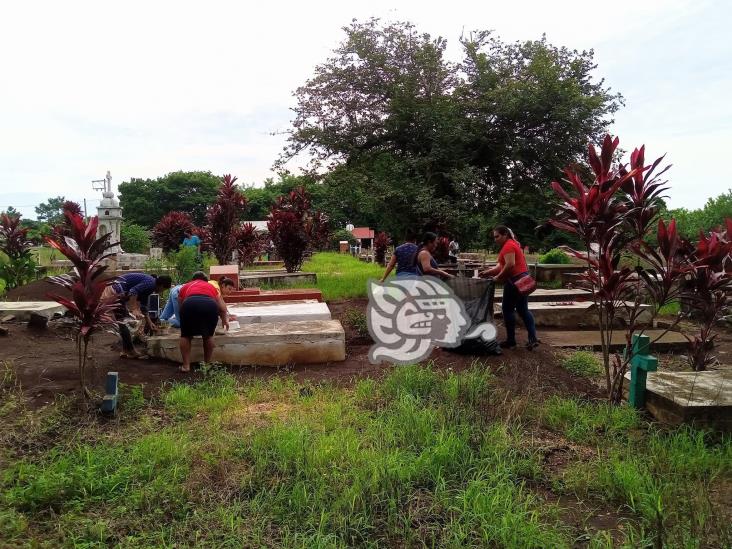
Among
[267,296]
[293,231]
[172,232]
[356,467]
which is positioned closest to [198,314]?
→ [356,467]

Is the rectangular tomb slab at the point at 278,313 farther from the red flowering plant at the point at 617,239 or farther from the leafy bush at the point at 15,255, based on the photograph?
the leafy bush at the point at 15,255

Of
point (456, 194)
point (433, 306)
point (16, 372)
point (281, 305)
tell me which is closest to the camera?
point (16, 372)

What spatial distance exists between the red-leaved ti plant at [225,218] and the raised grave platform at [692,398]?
416 inches

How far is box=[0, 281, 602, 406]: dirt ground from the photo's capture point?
464 cm

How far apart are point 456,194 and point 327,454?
27.1 ft

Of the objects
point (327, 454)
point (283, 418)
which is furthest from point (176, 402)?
point (327, 454)

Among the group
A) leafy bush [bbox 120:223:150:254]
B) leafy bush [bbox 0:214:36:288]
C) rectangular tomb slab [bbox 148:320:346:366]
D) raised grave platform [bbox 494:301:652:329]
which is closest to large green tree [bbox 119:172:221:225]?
leafy bush [bbox 120:223:150:254]

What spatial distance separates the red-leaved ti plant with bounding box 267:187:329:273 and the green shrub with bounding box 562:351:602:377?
7959 millimetres

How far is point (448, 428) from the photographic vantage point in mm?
3527

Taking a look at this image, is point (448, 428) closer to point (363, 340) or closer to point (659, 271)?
point (659, 271)

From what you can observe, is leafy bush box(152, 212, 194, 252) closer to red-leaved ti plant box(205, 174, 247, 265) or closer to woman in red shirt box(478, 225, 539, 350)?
red-leaved ti plant box(205, 174, 247, 265)

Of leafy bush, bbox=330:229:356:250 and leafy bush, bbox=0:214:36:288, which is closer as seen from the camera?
leafy bush, bbox=0:214:36:288

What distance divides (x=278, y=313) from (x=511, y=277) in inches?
117

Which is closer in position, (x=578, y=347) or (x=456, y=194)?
(x=578, y=347)
